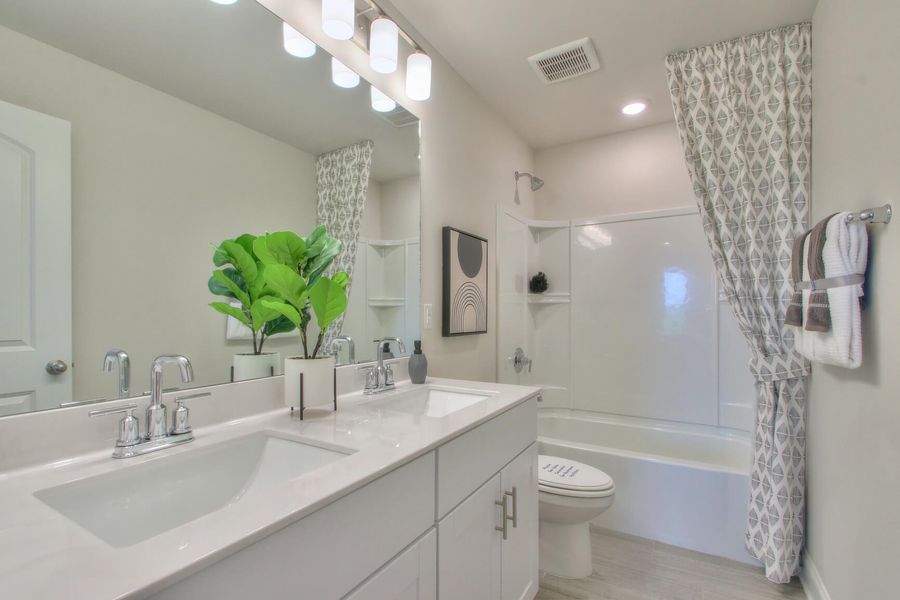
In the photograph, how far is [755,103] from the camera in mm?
2006

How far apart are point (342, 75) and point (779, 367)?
7.46ft

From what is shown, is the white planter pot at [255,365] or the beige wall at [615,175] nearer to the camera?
the white planter pot at [255,365]

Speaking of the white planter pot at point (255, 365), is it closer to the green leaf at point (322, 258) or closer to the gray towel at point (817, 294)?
the green leaf at point (322, 258)

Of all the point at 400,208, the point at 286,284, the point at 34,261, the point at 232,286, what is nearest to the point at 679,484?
the point at 400,208

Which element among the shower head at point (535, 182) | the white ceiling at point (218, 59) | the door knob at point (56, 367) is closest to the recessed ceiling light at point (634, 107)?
the shower head at point (535, 182)

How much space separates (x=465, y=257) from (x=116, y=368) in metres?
1.57

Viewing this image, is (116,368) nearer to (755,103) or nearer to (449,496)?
(449,496)

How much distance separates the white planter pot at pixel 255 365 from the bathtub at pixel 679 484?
1847 millimetres

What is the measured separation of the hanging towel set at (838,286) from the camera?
1249mm

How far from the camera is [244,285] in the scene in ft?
3.72

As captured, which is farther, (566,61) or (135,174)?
(566,61)

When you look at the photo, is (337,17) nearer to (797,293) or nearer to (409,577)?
(409,577)

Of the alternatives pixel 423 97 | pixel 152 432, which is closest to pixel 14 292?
pixel 152 432

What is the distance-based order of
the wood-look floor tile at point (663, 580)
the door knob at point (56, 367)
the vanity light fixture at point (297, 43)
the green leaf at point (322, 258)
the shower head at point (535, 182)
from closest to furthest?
the door knob at point (56, 367)
the green leaf at point (322, 258)
the vanity light fixture at point (297, 43)
the wood-look floor tile at point (663, 580)
the shower head at point (535, 182)
